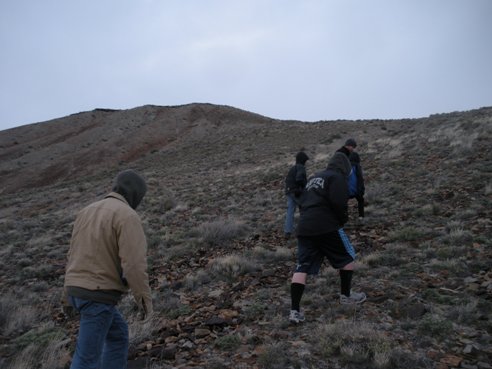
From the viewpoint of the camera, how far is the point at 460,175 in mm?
10195

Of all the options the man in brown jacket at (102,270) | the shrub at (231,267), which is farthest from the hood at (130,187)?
the shrub at (231,267)

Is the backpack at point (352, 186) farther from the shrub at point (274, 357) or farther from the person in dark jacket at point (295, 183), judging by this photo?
the shrub at point (274, 357)

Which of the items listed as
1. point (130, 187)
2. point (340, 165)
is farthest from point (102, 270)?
point (340, 165)

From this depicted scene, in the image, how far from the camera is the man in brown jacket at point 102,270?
2.95 metres

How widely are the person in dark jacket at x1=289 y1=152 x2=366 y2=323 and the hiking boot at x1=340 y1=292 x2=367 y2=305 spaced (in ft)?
0.05

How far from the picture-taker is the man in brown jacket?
2.95 m

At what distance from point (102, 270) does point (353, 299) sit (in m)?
3.04

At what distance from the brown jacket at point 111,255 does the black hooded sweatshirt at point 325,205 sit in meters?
2.15

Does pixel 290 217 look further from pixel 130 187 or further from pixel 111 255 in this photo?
pixel 111 255

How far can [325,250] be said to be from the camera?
4633mm

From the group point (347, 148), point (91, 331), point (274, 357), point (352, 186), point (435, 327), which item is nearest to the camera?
point (91, 331)

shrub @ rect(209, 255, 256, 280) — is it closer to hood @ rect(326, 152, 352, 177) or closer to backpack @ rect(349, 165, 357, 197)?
hood @ rect(326, 152, 352, 177)

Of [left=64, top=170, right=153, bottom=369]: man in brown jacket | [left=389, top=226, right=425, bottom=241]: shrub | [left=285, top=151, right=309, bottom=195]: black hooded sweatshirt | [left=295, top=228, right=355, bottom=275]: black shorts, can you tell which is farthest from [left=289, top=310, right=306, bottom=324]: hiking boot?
[left=285, top=151, right=309, bottom=195]: black hooded sweatshirt

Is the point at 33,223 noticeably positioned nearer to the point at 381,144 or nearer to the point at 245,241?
the point at 245,241
